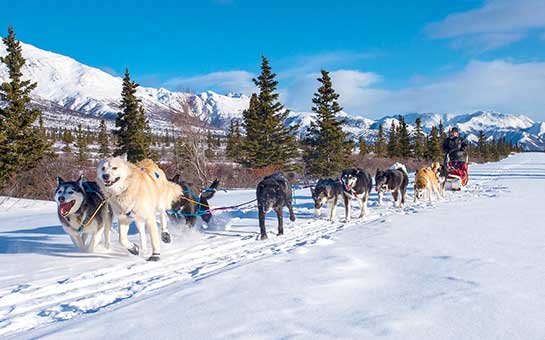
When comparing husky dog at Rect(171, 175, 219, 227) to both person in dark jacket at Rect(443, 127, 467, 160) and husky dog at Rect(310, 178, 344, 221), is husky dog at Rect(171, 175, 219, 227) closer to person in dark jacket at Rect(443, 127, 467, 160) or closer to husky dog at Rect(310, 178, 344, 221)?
husky dog at Rect(310, 178, 344, 221)

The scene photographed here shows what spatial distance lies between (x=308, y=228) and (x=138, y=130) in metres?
21.1

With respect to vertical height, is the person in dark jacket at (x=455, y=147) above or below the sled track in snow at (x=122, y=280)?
above

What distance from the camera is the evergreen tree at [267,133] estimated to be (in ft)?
84.2

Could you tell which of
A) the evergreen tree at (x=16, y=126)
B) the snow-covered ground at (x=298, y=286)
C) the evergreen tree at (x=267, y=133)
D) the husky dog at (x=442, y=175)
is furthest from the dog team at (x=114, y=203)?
the evergreen tree at (x=267, y=133)

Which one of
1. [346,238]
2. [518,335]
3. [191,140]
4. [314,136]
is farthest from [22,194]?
[314,136]

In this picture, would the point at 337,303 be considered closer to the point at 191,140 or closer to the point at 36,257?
the point at 36,257

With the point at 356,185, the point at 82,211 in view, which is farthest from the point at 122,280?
the point at 356,185

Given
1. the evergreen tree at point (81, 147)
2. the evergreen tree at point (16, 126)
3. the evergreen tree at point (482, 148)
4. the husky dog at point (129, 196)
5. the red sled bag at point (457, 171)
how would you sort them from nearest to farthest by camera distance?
the husky dog at point (129, 196) < the red sled bag at point (457, 171) < the evergreen tree at point (16, 126) < the evergreen tree at point (81, 147) < the evergreen tree at point (482, 148)

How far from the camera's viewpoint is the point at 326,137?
26359mm

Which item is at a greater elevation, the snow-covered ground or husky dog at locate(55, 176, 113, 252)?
husky dog at locate(55, 176, 113, 252)

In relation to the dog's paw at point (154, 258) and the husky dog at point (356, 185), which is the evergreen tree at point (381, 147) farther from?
the dog's paw at point (154, 258)

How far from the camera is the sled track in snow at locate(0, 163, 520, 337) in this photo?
2973 mm

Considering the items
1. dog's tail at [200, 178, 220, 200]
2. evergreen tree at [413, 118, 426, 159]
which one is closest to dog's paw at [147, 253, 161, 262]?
dog's tail at [200, 178, 220, 200]

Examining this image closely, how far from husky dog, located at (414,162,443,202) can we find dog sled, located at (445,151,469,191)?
1.54 metres
